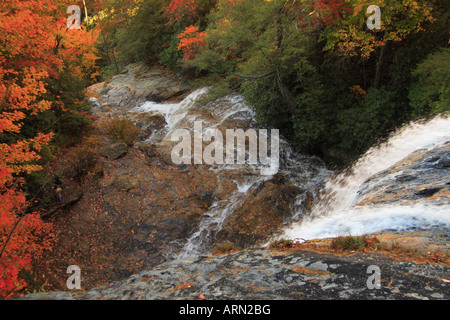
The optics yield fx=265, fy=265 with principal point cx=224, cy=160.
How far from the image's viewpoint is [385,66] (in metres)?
10.8

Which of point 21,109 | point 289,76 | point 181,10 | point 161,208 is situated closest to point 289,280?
point 161,208

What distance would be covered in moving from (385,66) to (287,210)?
7.29 m

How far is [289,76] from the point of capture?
11633 millimetres

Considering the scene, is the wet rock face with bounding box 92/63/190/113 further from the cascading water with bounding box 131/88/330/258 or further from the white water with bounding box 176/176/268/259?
the white water with bounding box 176/176/268/259

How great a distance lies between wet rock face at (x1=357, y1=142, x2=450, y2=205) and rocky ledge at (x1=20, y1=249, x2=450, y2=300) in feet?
7.63

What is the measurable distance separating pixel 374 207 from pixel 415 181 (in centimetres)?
121

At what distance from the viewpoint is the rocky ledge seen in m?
3.49

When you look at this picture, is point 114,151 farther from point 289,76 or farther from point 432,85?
point 432,85

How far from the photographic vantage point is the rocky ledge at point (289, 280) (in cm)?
349

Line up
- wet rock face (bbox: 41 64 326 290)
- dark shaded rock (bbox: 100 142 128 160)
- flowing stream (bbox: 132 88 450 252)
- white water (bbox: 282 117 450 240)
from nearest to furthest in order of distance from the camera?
white water (bbox: 282 117 450 240)
flowing stream (bbox: 132 88 450 252)
wet rock face (bbox: 41 64 326 290)
dark shaded rock (bbox: 100 142 128 160)

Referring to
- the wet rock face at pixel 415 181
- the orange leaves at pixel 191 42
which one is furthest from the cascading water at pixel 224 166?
the wet rock face at pixel 415 181

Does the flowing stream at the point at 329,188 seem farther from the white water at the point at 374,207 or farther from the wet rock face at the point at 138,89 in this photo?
the wet rock face at the point at 138,89

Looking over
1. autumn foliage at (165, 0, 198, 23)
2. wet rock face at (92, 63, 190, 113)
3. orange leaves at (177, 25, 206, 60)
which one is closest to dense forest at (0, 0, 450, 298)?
orange leaves at (177, 25, 206, 60)
